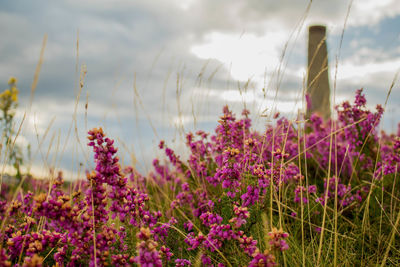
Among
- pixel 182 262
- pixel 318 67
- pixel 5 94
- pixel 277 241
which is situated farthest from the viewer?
pixel 318 67

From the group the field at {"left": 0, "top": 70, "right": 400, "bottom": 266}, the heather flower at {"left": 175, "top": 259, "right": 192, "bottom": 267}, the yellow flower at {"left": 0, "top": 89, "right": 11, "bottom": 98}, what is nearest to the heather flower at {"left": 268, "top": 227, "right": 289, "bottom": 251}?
the field at {"left": 0, "top": 70, "right": 400, "bottom": 266}

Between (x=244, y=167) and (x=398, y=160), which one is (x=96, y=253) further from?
(x=398, y=160)

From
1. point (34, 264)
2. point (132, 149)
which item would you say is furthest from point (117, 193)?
point (132, 149)

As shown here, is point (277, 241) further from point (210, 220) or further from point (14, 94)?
point (14, 94)

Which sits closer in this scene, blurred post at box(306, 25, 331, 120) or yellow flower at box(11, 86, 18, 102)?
yellow flower at box(11, 86, 18, 102)

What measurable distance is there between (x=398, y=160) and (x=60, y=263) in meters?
3.06

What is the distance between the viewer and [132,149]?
4820 mm

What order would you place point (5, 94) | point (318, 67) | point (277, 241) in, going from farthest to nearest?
point (318, 67) → point (5, 94) → point (277, 241)

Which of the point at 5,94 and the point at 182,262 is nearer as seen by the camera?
the point at 182,262

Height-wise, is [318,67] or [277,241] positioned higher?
[318,67]

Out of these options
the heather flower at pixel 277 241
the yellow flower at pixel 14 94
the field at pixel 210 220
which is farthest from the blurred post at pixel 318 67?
the heather flower at pixel 277 241

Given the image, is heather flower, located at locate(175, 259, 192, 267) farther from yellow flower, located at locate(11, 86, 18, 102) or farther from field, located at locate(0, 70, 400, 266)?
yellow flower, located at locate(11, 86, 18, 102)

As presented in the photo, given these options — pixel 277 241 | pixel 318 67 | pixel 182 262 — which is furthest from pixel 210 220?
pixel 318 67

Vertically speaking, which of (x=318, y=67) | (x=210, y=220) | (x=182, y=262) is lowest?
(x=182, y=262)
